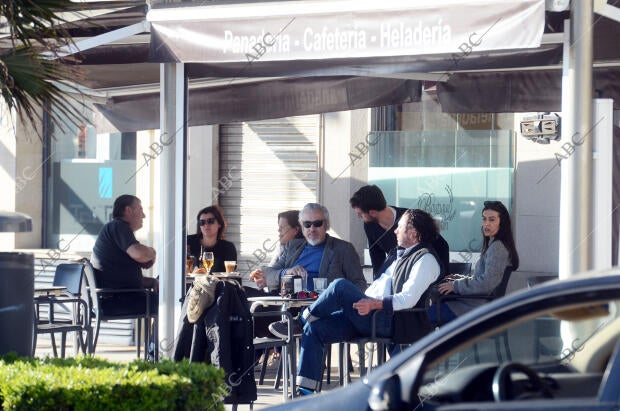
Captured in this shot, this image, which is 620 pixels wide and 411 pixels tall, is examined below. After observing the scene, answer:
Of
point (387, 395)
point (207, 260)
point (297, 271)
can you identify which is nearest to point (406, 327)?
point (297, 271)

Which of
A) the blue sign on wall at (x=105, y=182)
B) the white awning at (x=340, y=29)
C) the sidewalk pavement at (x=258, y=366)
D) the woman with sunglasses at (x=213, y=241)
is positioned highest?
the white awning at (x=340, y=29)

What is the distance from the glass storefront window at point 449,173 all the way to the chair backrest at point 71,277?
323cm

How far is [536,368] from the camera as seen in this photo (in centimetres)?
391

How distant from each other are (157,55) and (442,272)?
2.61 metres

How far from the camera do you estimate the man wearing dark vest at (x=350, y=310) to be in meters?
7.79

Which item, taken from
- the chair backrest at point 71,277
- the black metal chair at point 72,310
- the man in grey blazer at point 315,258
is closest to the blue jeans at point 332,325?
the man in grey blazer at point 315,258

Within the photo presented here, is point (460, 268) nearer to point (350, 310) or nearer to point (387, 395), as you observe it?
point (350, 310)

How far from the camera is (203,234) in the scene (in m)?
10.6

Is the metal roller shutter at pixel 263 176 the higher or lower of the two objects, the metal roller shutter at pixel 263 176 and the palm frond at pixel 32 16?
the lower

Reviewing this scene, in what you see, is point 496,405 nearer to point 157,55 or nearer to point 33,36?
point 33,36

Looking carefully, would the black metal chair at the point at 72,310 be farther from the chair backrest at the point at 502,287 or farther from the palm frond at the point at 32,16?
the chair backrest at the point at 502,287

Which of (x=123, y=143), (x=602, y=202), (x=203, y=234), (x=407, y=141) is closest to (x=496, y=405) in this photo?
(x=602, y=202)

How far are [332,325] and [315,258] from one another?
1.49 meters

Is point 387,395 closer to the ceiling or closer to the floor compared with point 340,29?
closer to the floor
